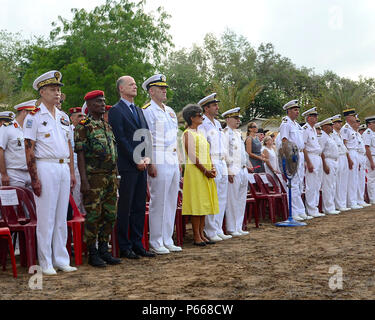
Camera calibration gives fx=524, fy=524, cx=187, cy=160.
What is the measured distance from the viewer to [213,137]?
7.61 meters

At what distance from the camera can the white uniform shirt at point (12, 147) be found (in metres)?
6.74

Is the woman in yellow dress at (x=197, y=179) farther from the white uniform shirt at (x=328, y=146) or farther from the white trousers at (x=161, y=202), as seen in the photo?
the white uniform shirt at (x=328, y=146)

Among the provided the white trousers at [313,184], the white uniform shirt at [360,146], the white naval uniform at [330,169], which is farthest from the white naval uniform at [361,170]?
the white trousers at [313,184]

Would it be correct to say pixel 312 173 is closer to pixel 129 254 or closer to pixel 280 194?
pixel 280 194

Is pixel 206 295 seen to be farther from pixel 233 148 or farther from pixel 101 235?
pixel 233 148

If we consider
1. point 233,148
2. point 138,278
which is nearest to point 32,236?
point 138,278

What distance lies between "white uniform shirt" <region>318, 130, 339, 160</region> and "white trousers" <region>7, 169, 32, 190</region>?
6.25 metres

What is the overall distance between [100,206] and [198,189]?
176 cm

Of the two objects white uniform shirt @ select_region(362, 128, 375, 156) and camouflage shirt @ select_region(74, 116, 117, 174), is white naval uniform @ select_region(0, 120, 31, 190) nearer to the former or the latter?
camouflage shirt @ select_region(74, 116, 117, 174)

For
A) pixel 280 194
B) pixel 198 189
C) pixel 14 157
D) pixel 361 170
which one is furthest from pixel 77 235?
pixel 361 170

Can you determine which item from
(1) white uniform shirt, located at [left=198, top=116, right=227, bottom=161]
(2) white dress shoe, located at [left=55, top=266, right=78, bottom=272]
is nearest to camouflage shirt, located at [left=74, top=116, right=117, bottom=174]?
(2) white dress shoe, located at [left=55, top=266, right=78, bottom=272]

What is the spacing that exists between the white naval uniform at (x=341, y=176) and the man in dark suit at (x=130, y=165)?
20.9 feet

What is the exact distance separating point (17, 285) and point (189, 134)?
3.20 meters

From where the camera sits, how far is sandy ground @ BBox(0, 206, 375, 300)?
412cm
